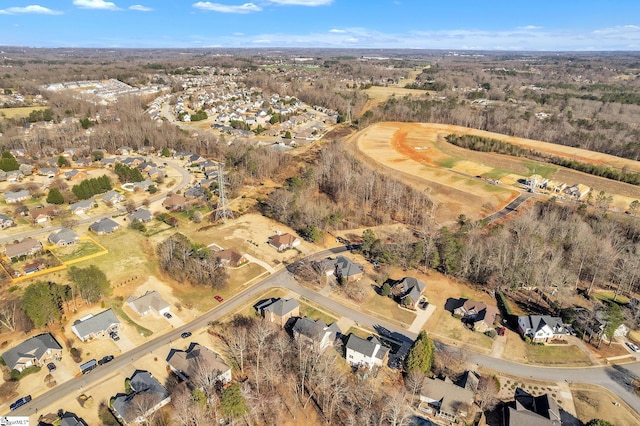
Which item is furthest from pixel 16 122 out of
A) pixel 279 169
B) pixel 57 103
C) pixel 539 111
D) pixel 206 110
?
pixel 539 111

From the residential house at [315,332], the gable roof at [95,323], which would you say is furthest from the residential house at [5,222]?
the residential house at [315,332]

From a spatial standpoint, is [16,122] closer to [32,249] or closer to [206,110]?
[206,110]

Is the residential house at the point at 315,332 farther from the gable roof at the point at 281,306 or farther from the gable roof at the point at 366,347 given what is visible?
the gable roof at the point at 366,347

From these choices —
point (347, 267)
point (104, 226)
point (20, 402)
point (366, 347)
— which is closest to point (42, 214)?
point (104, 226)

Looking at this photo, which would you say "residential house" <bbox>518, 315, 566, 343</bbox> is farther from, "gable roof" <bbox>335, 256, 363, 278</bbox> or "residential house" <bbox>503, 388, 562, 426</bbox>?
"gable roof" <bbox>335, 256, 363, 278</bbox>

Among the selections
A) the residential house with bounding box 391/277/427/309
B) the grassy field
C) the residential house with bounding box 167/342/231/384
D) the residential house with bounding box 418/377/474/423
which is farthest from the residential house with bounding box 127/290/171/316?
the grassy field

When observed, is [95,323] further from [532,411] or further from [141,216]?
[532,411]
